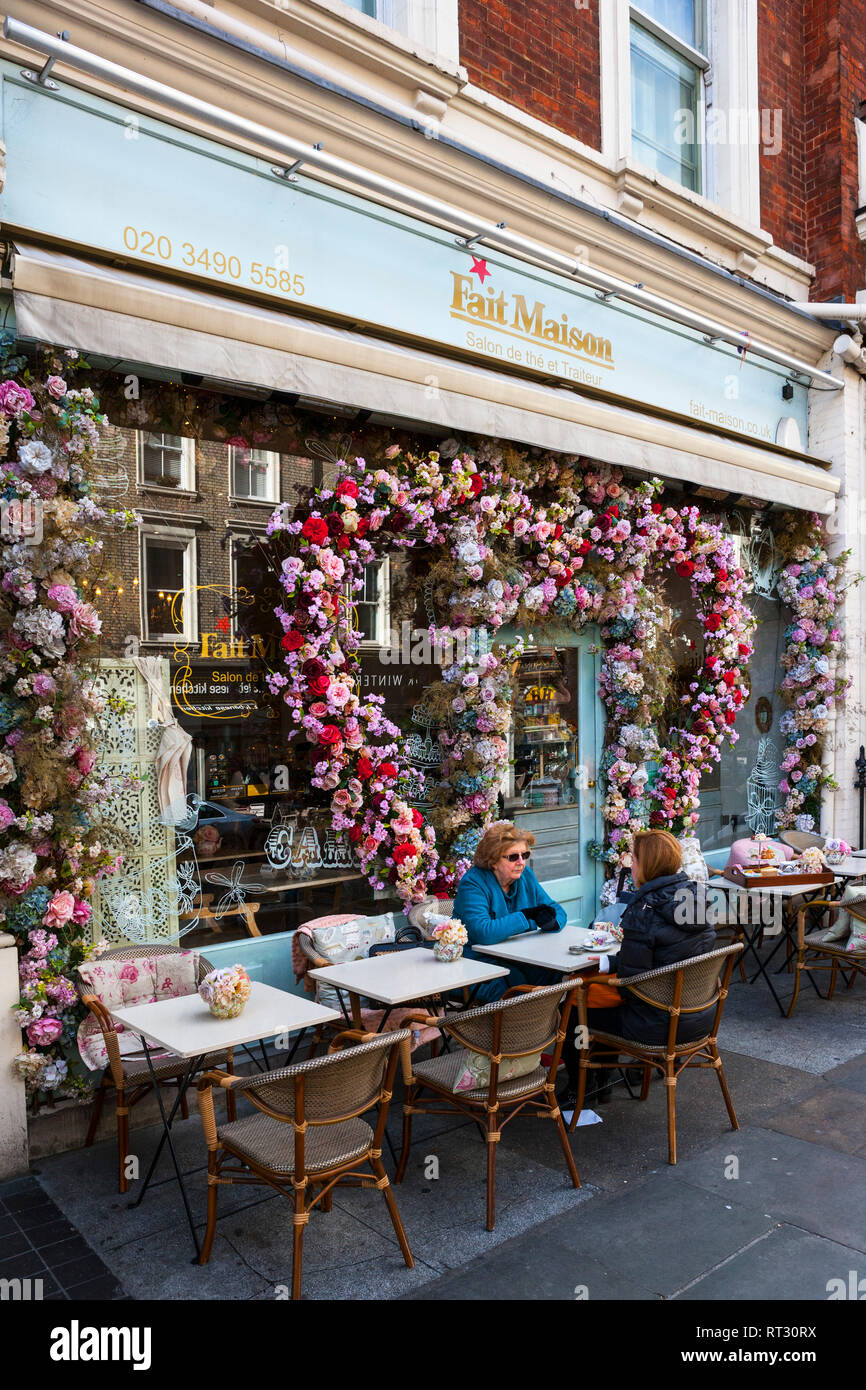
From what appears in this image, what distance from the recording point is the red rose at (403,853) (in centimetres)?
629

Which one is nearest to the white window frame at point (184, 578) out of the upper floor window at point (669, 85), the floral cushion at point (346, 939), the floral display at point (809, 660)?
the floral cushion at point (346, 939)

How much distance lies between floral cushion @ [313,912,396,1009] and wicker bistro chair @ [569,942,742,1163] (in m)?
1.41

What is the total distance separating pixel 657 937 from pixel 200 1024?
2172mm

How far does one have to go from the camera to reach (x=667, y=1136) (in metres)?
4.82

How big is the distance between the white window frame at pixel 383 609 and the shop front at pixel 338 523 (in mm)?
18

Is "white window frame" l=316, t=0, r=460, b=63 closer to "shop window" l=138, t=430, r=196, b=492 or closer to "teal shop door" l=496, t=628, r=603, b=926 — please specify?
"shop window" l=138, t=430, r=196, b=492

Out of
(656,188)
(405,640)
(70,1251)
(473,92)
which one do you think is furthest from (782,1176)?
(656,188)

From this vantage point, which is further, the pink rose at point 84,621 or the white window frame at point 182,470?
the white window frame at point 182,470

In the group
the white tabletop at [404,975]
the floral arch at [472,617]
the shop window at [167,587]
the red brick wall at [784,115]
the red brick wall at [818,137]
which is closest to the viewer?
the white tabletop at [404,975]

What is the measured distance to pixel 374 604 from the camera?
664 cm

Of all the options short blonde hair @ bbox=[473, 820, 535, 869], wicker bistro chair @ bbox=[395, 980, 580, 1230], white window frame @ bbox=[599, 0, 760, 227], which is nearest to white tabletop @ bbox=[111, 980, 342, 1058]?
wicker bistro chair @ bbox=[395, 980, 580, 1230]

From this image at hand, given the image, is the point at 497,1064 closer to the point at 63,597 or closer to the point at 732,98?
the point at 63,597

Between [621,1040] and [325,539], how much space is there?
331 centimetres
